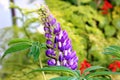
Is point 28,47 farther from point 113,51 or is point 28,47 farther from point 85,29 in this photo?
point 85,29

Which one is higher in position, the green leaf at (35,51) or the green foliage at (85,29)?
the green foliage at (85,29)

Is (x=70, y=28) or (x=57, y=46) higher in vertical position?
(x=70, y=28)

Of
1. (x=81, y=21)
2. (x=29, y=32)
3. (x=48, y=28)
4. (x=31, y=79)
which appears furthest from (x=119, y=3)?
(x=48, y=28)

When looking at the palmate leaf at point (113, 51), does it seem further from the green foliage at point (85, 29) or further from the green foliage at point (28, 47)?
the green foliage at point (85, 29)

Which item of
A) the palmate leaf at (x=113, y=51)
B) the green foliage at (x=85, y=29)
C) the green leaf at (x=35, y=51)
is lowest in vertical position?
the palmate leaf at (x=113, y=51)

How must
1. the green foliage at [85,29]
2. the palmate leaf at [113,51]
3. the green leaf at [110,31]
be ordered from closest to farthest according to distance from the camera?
the palmate leaf at [113,51] → the green foliage at [85,29] → the green leaf at [110,31]

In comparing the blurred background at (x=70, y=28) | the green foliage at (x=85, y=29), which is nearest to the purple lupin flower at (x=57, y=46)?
the blurred background at (x=70, y=28)

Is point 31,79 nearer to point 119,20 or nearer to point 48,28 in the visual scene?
point 48,28

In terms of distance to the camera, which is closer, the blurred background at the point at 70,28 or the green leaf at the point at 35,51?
the green leaf at the point at 35,51

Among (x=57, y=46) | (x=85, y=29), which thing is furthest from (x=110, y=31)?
(x=57, y=46)

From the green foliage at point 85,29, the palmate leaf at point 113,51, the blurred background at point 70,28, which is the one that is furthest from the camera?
the green foliage at point 85,29
